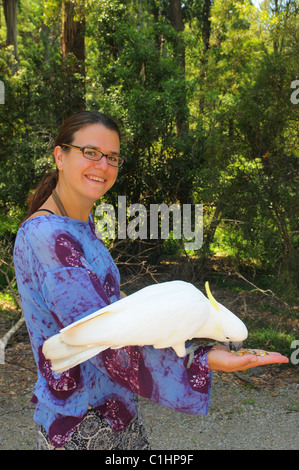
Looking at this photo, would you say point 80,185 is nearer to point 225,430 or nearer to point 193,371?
point 193,371

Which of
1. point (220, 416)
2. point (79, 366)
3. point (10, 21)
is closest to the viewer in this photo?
point (79, 366)

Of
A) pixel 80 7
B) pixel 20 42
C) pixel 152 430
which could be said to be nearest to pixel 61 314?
pixel 152 430

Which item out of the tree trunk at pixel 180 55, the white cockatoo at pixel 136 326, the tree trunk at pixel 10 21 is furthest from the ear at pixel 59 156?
the tree trunk at pixel 10 21

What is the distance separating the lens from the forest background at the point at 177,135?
20.0 ft

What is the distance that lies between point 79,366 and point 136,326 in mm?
264

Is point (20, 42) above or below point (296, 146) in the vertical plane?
above

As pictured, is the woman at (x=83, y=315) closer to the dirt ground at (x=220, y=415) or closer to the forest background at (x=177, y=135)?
the dirt ground at (x=220, y=415)

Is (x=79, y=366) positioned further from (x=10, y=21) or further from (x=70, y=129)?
(x=10, y=21)

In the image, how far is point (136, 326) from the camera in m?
1.08

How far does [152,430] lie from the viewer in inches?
145

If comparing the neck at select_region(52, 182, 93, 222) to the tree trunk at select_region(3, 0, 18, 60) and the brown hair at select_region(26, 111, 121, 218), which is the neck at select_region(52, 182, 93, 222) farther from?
the tree trunk at select_region(3, 0, 18, 60)

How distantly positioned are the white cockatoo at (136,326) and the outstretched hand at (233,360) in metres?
0.08

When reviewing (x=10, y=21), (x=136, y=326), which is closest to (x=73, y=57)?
(x=10, y=21)

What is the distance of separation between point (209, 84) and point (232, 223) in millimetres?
7381
